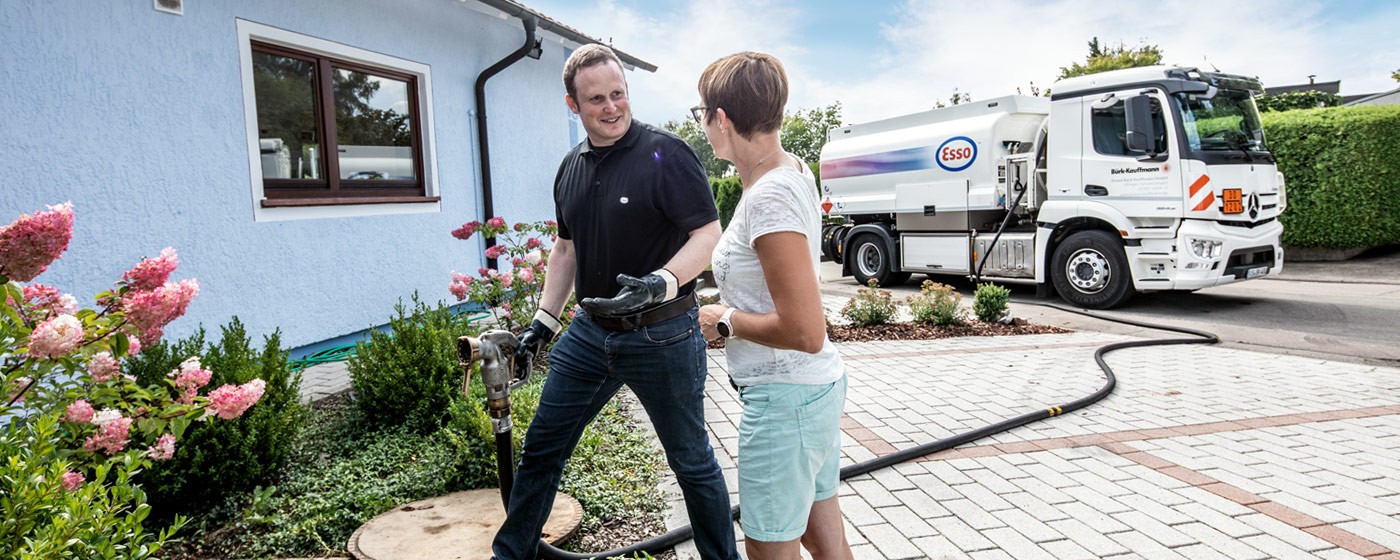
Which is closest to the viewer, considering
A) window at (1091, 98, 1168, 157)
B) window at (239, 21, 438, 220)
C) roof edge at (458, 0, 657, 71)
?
window at (239, 21, 438, 220)

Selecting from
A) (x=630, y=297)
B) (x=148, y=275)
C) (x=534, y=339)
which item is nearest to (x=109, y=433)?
(x=148, y=275)

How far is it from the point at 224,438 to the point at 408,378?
1.08 meters

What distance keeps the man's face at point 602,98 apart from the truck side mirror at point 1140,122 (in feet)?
28.1

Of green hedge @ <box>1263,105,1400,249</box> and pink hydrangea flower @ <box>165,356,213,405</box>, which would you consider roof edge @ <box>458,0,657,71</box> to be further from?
green hedge @ <box>1263,105,1400,249</box>

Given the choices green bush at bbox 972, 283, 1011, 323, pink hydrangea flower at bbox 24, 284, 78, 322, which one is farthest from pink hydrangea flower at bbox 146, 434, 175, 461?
green bush at bbox 972, 283, 1011, 323

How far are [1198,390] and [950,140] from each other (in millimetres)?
7255

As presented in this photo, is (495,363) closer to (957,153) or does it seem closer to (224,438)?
(224,438)

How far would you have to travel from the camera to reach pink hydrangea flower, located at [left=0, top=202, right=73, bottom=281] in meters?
1.97

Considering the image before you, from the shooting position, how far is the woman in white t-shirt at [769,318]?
71.6 inches

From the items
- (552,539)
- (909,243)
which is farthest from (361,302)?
(909,243)

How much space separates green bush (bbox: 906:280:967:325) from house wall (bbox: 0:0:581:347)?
4941mm

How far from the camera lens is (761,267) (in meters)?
1.90

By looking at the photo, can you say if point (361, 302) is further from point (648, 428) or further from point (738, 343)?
point (738, 343)

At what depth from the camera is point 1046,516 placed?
332 centimetres
